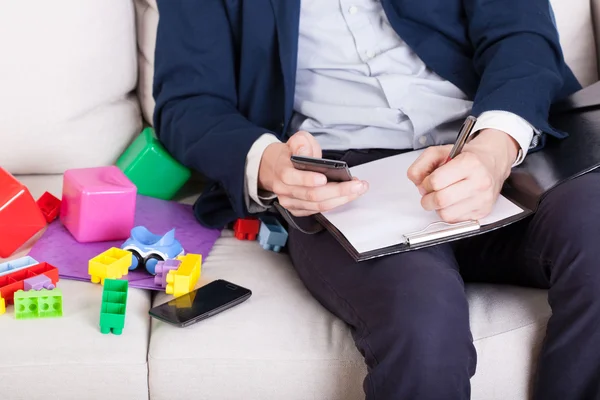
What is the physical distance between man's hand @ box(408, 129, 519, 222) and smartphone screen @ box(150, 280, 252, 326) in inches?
11.1

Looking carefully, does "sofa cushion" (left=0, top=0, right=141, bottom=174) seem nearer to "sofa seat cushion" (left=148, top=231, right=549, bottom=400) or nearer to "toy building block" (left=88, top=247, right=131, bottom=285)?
"toy building block" (left=88, top=247, right=131, bottom=285)

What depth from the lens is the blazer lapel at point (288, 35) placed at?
3.94 feet

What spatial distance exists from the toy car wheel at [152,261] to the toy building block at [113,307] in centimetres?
9

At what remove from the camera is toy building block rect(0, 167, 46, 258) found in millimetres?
1159

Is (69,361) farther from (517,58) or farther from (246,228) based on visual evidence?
(517,58)

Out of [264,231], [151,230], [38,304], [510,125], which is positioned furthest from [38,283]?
[510,125]

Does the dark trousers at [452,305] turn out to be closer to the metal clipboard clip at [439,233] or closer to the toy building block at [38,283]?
the metal clipboard clip at [439,233]

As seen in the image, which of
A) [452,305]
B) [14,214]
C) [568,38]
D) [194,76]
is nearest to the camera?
[452,305]

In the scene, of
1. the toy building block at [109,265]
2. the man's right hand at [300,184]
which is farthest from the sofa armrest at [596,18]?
the toy building block at [109,265]

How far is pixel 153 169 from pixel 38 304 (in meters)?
0.37

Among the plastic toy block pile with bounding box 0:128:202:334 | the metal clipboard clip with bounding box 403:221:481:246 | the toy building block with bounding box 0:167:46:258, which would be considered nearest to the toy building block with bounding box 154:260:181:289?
the plastic toy block pile with bounding box 0:128:202:334

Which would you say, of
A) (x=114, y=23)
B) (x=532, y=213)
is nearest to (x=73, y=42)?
(x=114, y=23)

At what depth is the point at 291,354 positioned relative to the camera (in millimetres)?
994

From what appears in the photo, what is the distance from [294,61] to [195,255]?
33 cm
